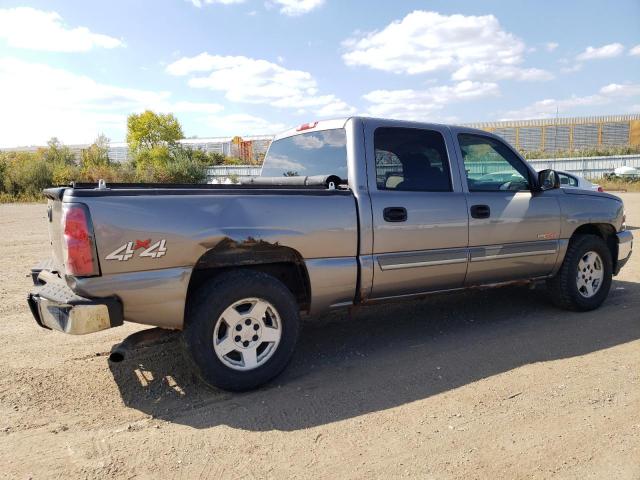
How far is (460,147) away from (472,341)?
5.94 ft

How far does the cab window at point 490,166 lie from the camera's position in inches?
186

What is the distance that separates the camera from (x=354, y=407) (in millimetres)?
3354

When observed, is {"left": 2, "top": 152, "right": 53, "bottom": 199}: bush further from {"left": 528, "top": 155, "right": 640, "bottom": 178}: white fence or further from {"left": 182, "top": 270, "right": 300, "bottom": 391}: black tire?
{"left": 182, "top": 270, "right": 300, "bottom": 391}: black tire

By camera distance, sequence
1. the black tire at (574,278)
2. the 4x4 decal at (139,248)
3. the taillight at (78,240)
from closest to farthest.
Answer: the taillight at (78,240)
the 4x4 decal at (139,248)
the black tire at (574,278)

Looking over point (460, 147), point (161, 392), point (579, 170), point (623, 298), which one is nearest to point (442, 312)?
point (460, 147)

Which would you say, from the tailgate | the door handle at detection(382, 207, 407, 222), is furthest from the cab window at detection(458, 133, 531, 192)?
the tailgate

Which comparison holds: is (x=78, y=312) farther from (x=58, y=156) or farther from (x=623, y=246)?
(x=58, y=156)

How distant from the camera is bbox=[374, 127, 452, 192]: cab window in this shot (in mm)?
4234

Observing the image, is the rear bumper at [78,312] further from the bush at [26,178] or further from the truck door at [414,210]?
the bush at [26,178]

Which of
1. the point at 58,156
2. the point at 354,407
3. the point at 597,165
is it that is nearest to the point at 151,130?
the point at 58,156

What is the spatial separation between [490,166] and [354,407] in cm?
286

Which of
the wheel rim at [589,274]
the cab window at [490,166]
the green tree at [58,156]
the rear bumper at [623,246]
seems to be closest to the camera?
the cab window at [490,166]

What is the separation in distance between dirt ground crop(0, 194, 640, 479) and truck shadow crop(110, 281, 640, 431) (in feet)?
0.06

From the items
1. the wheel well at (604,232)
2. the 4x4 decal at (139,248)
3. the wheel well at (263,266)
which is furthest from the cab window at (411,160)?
the wheel well at (604,232)
